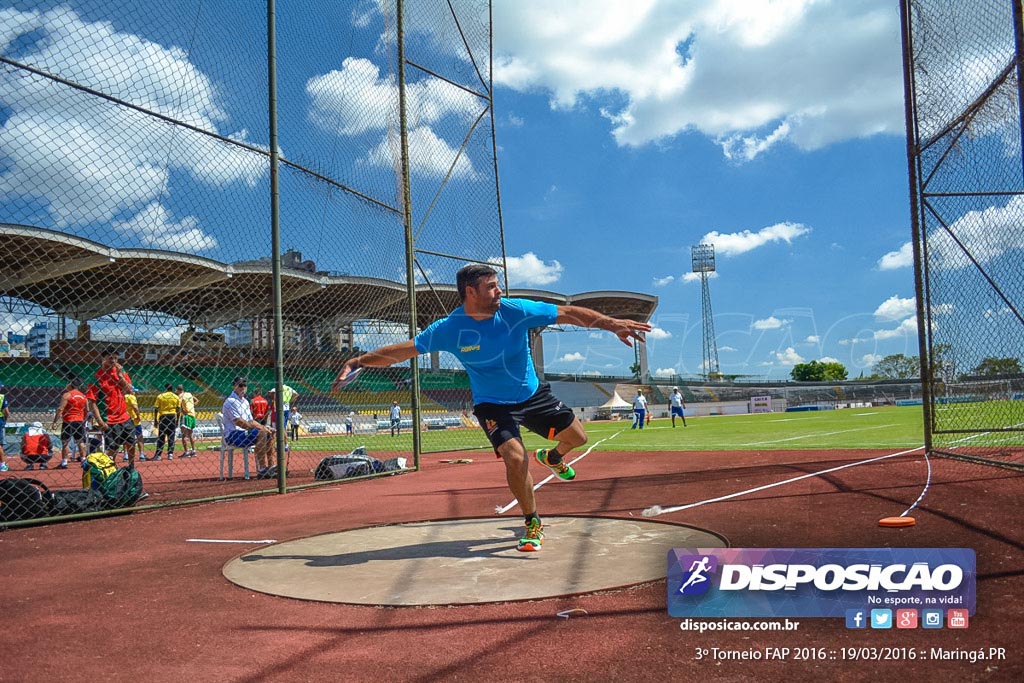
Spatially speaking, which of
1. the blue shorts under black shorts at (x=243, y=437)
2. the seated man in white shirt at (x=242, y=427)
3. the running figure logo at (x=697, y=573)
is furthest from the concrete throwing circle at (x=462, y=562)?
the blue shorts under black shorts at (x=243, y=437)

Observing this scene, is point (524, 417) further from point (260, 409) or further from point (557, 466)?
point (260, 409)

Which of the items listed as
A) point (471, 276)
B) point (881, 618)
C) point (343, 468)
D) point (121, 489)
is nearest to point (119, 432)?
point (343, 468)

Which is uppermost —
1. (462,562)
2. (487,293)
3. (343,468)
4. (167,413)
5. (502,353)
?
(487,293)

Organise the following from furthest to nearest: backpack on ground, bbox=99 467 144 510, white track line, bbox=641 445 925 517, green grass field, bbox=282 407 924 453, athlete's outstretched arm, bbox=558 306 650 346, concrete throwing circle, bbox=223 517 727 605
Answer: green grass field, bbox=282 407 924 453
backpack on ground, bbox=99 467 144 510
white track line, bbox=641 445 925 517
athlete's outstretched arm, bbox=558 306 650 346
concrete throwing circle, bbox=223 517 727 605

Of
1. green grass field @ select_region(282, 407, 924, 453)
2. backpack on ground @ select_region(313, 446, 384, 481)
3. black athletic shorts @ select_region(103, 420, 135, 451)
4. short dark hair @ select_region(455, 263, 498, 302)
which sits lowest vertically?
green grass field @ select_region(282, 407, 924, 453)

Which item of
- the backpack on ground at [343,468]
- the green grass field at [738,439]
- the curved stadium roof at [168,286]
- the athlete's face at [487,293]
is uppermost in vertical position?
the curved stadium roof at [168,286]

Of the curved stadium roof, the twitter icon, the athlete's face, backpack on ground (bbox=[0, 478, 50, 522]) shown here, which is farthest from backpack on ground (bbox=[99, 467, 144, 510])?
the twitter icon

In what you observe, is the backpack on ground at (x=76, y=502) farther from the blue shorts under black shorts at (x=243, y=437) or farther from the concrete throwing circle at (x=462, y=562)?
the blue shorts under black shorts at (x=243, y=437)

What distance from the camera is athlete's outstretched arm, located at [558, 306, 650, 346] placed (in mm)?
4855

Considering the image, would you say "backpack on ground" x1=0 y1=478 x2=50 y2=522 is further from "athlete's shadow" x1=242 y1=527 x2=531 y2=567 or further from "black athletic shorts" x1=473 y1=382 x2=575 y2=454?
"black athletic shorts" x1=473 y1=382 x2=575 y2=454

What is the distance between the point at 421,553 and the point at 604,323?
2.06 metres

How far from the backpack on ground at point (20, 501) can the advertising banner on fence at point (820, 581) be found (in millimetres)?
6416

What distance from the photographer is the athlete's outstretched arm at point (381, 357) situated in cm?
520

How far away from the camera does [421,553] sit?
4.75 metres
